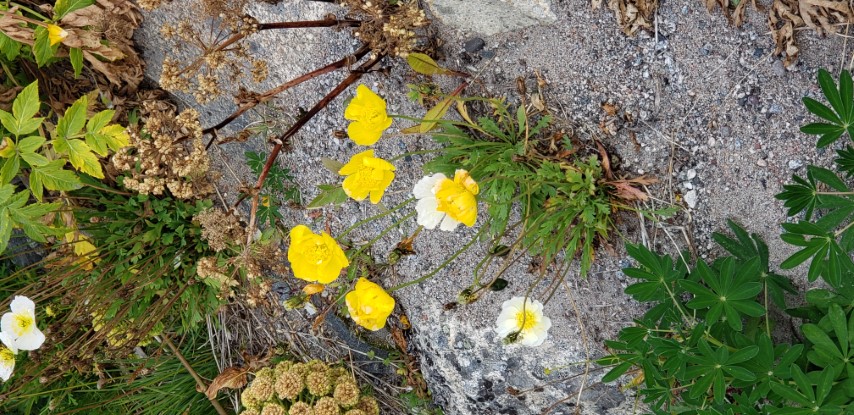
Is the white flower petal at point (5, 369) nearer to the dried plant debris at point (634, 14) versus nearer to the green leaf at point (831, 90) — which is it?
the dried plant debris at point (634, 14)

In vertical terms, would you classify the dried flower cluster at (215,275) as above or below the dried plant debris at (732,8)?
below

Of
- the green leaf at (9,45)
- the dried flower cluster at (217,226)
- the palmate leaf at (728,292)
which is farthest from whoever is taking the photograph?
the dried flower cluster at (217,226)

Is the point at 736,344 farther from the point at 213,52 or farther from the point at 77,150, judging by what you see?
the point at 77,150

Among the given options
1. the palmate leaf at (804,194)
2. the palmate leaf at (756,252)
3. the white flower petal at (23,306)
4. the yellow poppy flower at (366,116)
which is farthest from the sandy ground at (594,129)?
the white flower petal at (23,306)

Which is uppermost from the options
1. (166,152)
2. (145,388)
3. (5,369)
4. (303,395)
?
(166,152)

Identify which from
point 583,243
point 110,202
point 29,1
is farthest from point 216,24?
point 583,243

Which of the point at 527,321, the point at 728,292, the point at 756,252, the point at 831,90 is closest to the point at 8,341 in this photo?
the point at 527,321
